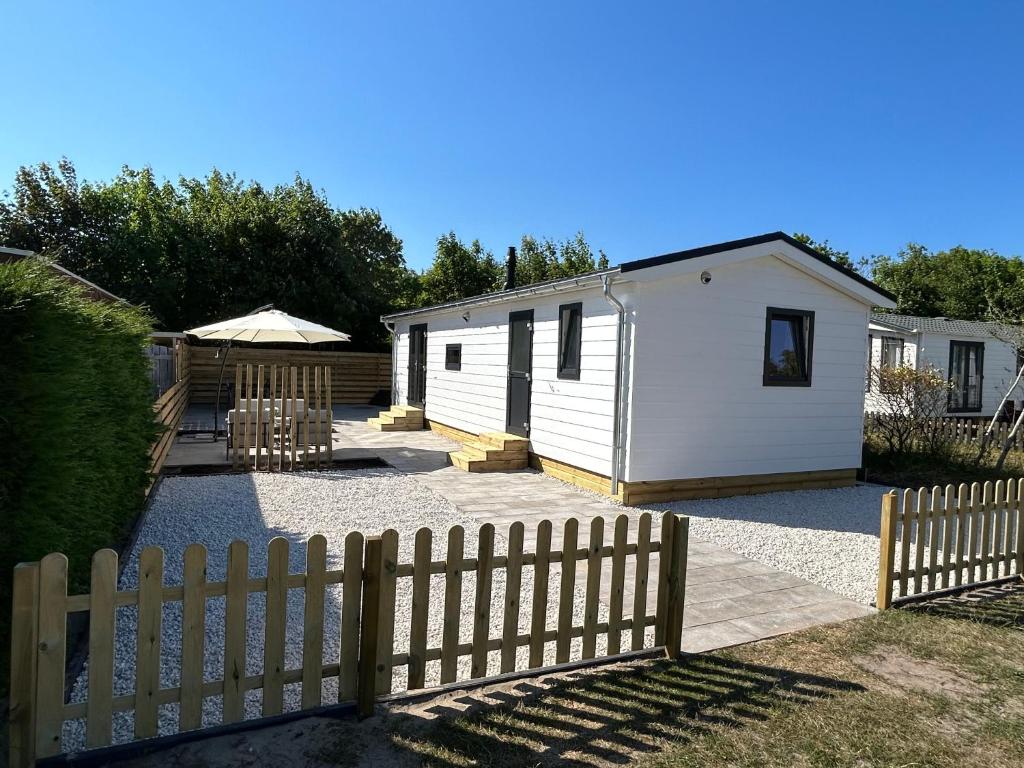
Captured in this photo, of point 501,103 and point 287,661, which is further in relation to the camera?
point 501,103

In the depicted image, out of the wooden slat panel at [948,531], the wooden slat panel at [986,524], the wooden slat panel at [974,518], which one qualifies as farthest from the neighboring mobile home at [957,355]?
the wooden slat panel at [948,531]

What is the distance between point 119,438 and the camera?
472 centimetres

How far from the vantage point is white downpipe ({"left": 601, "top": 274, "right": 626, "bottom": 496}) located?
754 centimetres

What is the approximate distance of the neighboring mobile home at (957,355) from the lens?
17656 millimetres

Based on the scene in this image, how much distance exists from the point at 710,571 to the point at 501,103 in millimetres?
14915

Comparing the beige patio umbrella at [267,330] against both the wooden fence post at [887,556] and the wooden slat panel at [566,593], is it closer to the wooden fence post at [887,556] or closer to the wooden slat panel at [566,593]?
the wooden slat panel at [566,593]

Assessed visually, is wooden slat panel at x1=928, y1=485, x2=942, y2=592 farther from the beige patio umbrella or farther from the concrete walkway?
the beige patio umbrella

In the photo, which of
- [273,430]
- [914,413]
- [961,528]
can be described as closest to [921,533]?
[961,528]

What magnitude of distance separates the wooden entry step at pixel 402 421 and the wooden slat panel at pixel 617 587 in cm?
1166

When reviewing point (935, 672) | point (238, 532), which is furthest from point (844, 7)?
point (238, 532)

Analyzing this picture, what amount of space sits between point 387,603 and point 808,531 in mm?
5347

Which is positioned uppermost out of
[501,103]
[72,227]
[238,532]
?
[501,103]

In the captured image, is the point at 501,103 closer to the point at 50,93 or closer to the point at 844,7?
the point at 844,7

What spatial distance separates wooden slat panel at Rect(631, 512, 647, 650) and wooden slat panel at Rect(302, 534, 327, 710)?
65.0 inches
